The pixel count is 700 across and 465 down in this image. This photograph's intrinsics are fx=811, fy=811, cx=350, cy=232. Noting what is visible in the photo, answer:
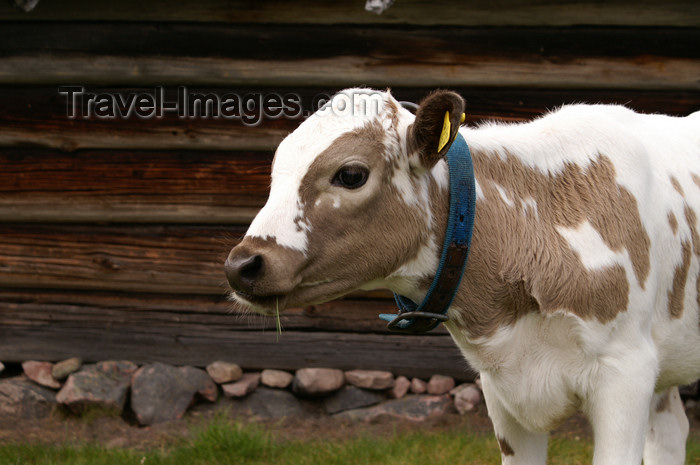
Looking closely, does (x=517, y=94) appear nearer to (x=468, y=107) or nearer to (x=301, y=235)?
(x=468, y=107)

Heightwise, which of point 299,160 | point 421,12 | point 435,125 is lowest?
point 299,160

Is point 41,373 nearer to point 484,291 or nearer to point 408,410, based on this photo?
point 408,410

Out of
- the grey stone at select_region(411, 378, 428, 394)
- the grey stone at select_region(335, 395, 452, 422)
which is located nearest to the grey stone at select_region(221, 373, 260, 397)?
the grey stone at select_region(335, 395, 452, 422)

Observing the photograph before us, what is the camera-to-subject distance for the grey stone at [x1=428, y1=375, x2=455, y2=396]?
5145mm

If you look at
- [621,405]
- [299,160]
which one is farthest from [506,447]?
[299,160]

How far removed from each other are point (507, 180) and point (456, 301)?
0.42 meters

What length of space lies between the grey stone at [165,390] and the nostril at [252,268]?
313 cm

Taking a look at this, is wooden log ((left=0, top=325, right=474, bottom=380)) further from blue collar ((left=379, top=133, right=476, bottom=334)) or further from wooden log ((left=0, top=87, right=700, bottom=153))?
blue collar ((left=379, top=133, right=476, bottom=334))

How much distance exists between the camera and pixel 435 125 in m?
2.24

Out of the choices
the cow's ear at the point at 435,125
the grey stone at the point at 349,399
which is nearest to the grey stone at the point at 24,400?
the grey stone at the point at 349,399

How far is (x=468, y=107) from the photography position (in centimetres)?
495

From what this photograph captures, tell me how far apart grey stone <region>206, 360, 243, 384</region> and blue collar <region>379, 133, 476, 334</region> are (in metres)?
2.93

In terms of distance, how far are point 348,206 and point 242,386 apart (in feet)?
10.3

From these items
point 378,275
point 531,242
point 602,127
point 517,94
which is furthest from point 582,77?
point 378,275
